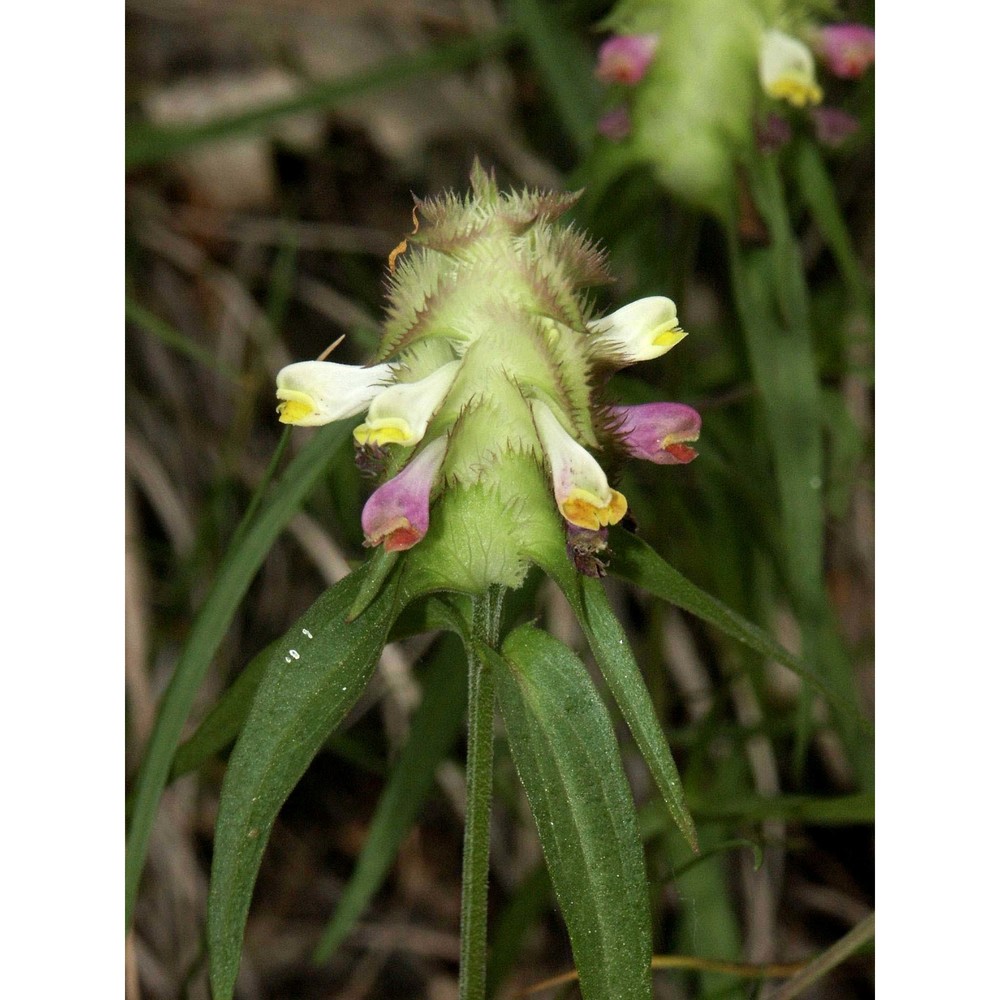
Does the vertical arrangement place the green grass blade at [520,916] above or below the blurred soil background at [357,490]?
below

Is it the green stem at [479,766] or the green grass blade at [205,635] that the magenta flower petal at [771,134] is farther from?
the green stem at [479,766]

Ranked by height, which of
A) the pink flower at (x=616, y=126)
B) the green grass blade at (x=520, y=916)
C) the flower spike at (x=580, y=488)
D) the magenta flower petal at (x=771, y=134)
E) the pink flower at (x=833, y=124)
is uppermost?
the pink flower at (x=616, y=126)

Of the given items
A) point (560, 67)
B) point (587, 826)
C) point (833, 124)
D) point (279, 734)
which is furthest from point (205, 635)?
point (560, 67)

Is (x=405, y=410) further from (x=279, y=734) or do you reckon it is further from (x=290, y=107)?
(x=290, y=107)

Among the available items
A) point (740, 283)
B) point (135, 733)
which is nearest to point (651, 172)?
point (740, 283)

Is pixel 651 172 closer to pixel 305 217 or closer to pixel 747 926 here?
pixel 305 217

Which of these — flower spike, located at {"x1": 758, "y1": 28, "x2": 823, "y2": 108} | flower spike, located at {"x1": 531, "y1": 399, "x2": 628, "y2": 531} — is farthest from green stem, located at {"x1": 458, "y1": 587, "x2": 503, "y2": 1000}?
flower spike, located at {"x1": 758, "y1": 28, "x2": 823, "y2": 108}

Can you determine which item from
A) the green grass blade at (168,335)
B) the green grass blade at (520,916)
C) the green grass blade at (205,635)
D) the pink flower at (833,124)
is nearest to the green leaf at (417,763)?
the green grass blade at (520,916)
